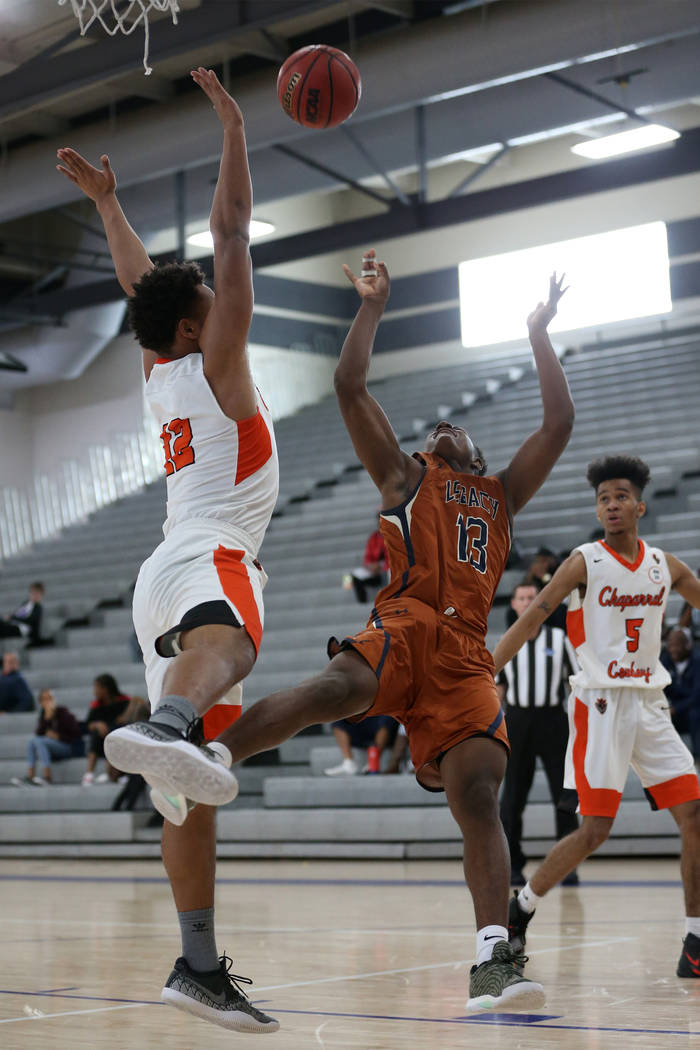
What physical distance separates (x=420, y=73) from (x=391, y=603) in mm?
10210

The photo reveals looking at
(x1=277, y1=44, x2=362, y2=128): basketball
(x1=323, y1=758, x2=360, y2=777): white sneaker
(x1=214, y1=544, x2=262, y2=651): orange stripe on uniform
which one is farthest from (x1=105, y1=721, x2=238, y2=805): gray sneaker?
(x1=323, y1=758, x2=360, y2=777): white sneaker

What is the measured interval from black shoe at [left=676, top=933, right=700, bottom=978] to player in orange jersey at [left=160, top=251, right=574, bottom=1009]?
1.51 meters

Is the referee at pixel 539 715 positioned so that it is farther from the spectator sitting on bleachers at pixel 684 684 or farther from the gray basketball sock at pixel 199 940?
the gray basketball sock at pixel 199 940

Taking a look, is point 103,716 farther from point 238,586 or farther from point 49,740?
point 238,586

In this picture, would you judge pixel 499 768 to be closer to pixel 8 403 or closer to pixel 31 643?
pixel 31 643

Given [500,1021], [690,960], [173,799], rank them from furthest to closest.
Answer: [690,960] < [500,1021] < [173,799]

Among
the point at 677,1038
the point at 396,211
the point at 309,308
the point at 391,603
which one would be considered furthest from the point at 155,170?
the point at 677,1038

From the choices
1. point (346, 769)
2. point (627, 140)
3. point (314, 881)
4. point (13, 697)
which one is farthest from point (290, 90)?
point (627, 140)

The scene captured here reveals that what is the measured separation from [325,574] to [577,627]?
1041 cm

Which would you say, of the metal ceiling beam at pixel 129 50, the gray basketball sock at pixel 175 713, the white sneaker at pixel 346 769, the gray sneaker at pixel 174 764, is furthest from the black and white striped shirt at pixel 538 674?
the gray sneaker at pixel 174 764

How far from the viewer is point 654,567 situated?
18.8 ft

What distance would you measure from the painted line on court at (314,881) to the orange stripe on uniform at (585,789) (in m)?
3.43

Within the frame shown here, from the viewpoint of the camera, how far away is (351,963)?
5605mm

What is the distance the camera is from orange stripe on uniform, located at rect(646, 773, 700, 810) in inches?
213
